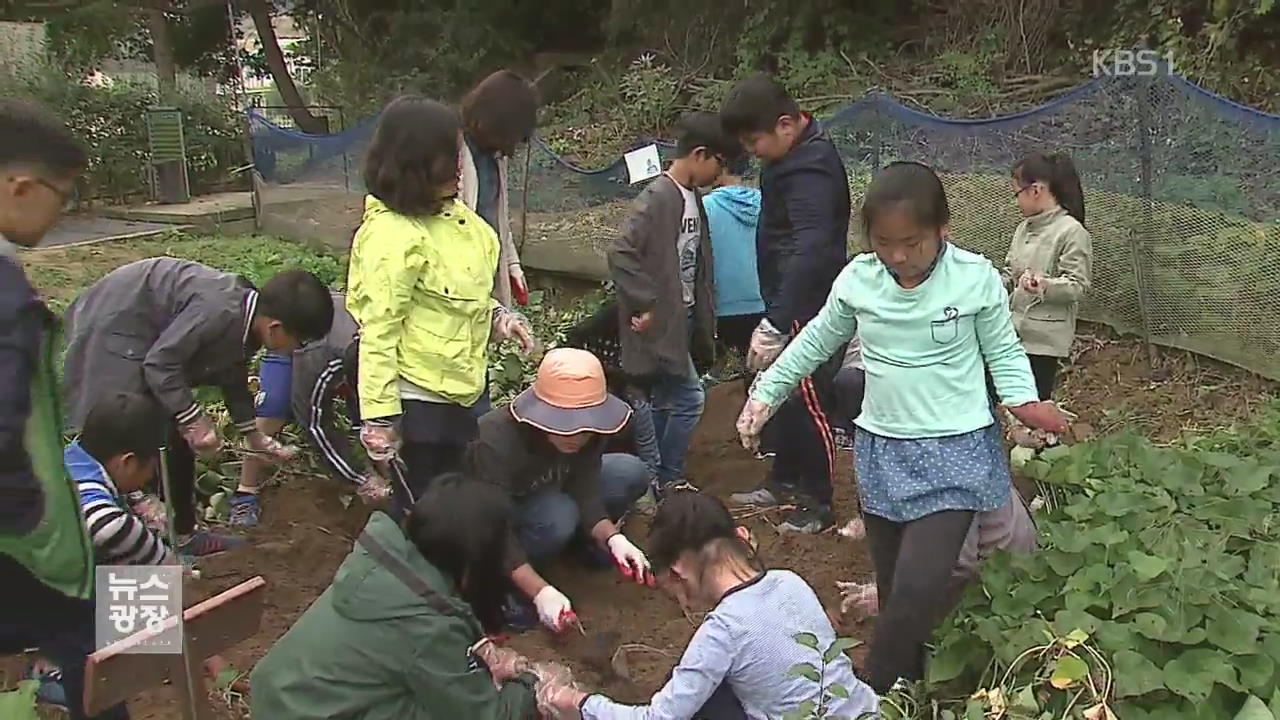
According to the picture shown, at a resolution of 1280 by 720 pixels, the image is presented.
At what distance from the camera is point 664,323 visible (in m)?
4.26

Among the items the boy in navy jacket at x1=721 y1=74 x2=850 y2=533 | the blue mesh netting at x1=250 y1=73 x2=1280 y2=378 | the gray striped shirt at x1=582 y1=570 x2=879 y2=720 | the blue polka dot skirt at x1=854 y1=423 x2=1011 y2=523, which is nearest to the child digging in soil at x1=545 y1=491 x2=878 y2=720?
the gray striped shirt at x1=582 y1=570 x2=879 y2=720

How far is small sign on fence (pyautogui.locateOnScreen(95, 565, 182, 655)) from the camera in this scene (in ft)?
8.16

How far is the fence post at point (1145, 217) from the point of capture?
232 inches

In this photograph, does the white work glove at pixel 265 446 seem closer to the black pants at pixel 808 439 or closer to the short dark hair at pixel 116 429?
the short dark hair at pixel 116 429

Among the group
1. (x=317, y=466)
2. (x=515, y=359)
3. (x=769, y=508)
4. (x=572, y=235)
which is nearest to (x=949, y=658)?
(x=769, y=508)

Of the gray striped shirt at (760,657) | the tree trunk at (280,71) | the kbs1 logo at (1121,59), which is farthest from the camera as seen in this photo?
the tree trunk at (280,71)

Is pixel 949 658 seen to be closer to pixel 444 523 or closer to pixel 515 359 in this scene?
pixel 444 523

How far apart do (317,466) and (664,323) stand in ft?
5.13

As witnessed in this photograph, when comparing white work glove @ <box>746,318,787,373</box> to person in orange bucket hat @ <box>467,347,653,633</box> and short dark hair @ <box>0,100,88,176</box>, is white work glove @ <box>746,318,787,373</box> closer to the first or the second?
person in orange bucket hat @ <box>467,347,653,633</box>

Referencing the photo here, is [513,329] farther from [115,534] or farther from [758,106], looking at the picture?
[115,534]

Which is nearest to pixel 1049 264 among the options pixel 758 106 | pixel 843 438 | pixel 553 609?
pixel 843 438

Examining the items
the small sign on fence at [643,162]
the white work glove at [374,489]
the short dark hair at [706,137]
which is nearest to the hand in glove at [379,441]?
the white work glove at [374,489]

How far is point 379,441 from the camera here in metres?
3.18

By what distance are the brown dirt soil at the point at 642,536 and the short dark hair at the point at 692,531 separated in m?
0.86
